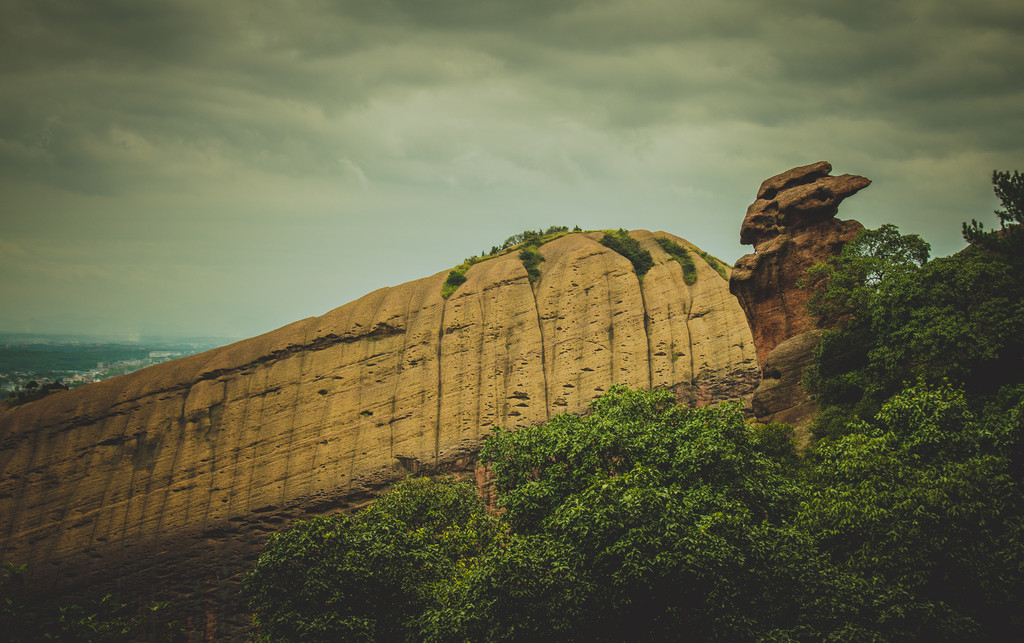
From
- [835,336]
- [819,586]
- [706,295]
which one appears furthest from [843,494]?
[706,295]

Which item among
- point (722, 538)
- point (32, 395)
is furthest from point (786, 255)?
point (32, 395)

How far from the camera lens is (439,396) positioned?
152 feet

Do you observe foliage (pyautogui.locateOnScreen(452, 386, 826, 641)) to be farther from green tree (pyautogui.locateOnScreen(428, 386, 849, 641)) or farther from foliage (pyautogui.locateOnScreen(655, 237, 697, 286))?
foliage (pyautogui.locateOnScreen(655, 237, 697, 286))

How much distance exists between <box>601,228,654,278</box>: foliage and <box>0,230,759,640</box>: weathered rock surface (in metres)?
1.10

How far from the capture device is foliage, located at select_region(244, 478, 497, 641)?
15938 mm

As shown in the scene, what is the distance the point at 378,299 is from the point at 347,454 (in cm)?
1524

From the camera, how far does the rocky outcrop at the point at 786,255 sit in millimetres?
32906

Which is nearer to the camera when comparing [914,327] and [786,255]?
[914,327]

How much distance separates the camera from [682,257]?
52375 mm

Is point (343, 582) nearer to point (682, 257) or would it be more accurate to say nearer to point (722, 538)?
point (722, 538)

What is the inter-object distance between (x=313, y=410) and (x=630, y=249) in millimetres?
30714

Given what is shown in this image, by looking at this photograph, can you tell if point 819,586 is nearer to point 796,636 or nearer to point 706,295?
point 796,636

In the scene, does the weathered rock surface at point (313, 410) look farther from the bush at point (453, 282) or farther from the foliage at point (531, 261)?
the foliage at point (531, 261)

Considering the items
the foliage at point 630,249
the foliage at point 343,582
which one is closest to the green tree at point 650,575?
the foliage at point 343,582
